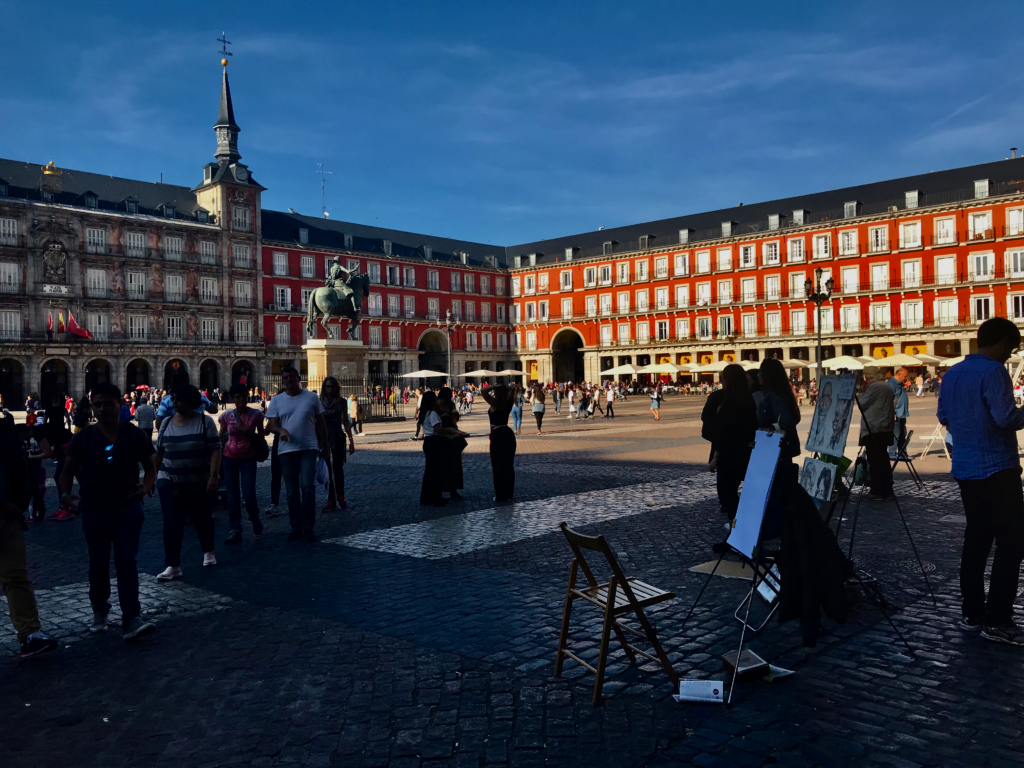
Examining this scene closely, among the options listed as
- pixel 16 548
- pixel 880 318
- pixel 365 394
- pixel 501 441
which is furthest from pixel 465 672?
pixel 880 318

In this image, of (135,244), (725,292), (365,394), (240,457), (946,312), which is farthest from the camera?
(725,292)

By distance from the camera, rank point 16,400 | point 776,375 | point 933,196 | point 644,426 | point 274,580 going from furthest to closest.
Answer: point 933,196
point 16,400
point 644,426
point 776,375
point 274,580

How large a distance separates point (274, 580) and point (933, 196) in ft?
175

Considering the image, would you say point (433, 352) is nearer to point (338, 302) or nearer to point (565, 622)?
point (338, 302)

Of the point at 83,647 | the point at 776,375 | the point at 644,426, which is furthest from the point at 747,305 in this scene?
the point at 83,647

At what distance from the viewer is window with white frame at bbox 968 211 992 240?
4575 cm

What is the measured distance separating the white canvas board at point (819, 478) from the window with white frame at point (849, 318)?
50824 mm

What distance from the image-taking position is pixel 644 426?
24.8 m

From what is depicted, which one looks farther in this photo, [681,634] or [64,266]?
[64,266]

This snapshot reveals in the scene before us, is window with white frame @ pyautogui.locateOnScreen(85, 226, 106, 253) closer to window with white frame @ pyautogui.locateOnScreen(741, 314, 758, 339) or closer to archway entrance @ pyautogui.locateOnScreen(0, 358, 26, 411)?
archway entrance @ pyautogui.locateOnScreen(0, 358, 26, 411)

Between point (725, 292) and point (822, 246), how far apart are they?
739cm

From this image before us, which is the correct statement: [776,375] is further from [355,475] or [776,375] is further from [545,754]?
[355,475]

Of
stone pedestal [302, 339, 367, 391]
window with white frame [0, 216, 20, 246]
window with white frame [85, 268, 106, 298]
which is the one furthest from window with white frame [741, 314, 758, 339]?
window with white frame [0, 216, 20, 246]

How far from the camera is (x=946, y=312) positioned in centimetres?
4762
